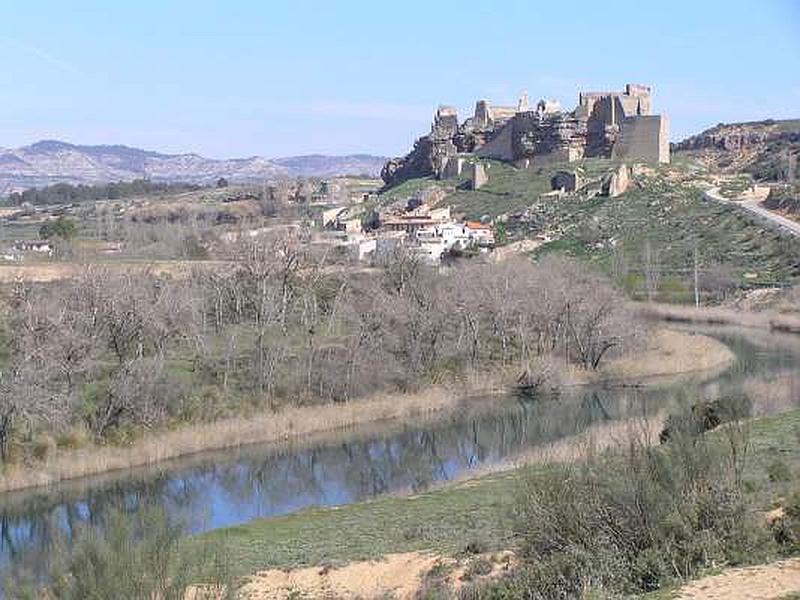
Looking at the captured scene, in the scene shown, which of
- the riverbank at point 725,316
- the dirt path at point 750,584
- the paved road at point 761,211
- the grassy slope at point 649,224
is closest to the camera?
the dirt path at point 750,584

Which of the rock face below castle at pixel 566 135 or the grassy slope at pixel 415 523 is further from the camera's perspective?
the rock face below castle at pixel 566 135

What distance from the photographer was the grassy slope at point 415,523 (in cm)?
1658

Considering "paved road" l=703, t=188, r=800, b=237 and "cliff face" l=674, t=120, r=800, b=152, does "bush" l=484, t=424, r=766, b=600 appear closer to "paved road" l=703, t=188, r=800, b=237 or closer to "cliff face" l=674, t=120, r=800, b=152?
→ "paved road" l=703, t=188, r=800, b=237

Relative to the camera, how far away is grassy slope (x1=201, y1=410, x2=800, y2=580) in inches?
653

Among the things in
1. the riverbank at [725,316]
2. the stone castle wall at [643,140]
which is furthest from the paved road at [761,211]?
the riverbank at [725,316]

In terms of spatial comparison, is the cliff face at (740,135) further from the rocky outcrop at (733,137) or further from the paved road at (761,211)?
the paved road at (761,211)

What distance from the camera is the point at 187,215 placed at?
9006cm

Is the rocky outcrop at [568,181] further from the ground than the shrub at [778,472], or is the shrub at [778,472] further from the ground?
the rocky outcrop at [568,181]

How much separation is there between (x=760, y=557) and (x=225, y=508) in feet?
51.8

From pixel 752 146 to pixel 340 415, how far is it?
83608 millimetres

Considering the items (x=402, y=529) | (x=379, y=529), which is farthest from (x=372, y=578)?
(x=379, y=529)

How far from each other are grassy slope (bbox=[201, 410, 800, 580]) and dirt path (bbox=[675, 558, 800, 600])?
9.40 feet

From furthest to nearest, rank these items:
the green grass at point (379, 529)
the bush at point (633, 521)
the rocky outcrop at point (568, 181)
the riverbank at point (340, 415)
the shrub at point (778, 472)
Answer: the rocky outcrop at point (568, 181) → the riverbank at point (340, 415) → the green grass at point (379, 529) → the shrub at point (778, 472) → the bush at point (633, 521)

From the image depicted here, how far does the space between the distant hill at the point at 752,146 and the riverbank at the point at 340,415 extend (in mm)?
44843
